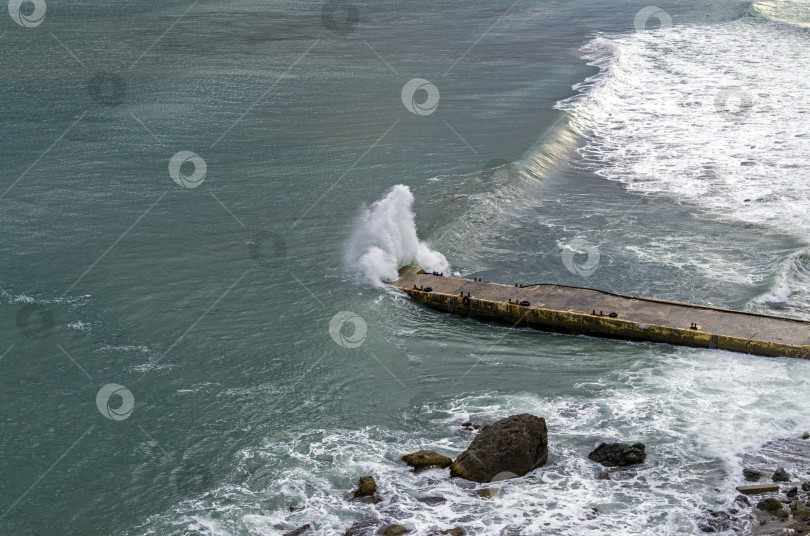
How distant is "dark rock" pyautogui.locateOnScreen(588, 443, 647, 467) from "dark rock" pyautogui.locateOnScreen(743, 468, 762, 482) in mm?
1845

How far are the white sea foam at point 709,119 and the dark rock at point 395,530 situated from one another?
64.2 ft

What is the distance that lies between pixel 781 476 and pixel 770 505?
1.07m

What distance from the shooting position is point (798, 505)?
50.2ft

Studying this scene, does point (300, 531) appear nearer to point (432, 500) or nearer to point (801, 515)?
point (432, 500)

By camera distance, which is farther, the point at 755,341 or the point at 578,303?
the point at 578,303

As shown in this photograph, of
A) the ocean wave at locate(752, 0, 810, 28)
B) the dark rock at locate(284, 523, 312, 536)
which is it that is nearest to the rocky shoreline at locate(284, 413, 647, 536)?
the dark rock at locate(284, 523, 312, 536)

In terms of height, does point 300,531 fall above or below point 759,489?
above

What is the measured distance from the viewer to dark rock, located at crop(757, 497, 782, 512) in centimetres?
1540

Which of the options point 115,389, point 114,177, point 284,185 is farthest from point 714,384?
point 114,177

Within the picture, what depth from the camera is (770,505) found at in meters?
15.4

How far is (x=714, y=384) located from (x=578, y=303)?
4399 mm

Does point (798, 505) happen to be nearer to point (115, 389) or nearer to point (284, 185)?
point (115, 389)

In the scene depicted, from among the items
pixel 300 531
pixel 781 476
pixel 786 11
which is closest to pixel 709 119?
pixel 781 476

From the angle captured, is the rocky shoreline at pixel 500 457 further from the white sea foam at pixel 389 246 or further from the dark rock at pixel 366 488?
the white sea foam at pixel 389 246
